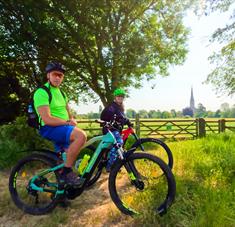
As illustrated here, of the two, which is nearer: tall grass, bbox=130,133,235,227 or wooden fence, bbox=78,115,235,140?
tall grass, bbox=130,133,235,227

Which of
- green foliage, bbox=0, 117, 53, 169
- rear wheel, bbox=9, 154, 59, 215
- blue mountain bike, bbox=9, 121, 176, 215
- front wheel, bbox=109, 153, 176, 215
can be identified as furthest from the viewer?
green foliage, bbox=0, 117, 53, 169

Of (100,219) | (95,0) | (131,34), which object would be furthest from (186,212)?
(131,34)

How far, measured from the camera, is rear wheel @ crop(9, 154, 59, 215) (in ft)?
14.2

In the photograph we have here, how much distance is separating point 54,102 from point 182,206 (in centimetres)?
224

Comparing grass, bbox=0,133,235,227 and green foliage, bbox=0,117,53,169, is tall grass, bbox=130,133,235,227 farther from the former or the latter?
green foliage, bbox=0,117,53,169

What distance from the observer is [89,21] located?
10094mm

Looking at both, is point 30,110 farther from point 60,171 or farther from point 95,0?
point 95,0

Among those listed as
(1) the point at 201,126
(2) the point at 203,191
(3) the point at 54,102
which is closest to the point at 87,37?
(3) the point at 54,102

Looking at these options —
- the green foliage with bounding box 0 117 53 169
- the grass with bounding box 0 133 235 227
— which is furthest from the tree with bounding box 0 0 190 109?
the grass with bounding box 0 133 235 227

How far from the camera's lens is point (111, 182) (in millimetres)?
3906

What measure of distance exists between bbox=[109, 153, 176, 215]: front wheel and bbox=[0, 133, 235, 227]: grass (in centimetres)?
13

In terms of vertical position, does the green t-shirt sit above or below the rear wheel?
above

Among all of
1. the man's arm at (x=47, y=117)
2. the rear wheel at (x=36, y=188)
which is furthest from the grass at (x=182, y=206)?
the man's arm at (x=47, y=117)

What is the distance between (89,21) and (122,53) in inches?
62.4
